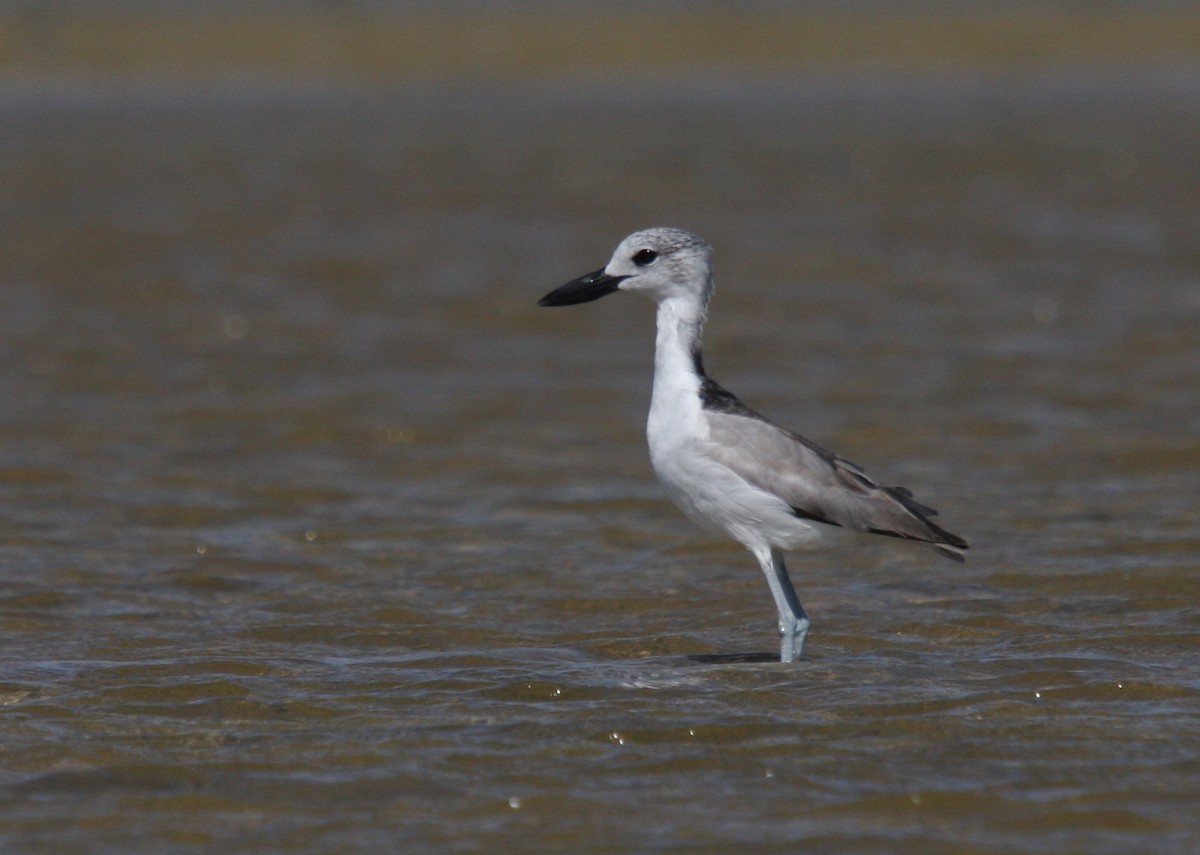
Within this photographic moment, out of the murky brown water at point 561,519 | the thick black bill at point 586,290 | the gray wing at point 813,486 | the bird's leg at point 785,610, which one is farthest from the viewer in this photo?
the thick black bill at point 586,290

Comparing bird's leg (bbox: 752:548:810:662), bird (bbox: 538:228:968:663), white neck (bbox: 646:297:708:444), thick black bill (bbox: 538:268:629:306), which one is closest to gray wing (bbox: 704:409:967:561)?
bird (bbox: 538:228:968:663)

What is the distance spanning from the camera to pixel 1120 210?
21.1 metres

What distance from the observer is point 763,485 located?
7918 millimetres

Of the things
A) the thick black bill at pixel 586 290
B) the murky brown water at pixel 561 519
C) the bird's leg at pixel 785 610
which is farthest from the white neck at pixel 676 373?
the murky brown water at pixel 561 519

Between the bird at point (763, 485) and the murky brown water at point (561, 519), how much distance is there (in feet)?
1.70

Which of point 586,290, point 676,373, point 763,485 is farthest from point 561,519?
point 763,485

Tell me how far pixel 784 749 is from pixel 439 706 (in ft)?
4.53

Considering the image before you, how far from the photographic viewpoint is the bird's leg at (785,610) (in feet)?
26.3

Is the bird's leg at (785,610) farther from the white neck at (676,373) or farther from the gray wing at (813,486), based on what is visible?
the white neck at (676,373)

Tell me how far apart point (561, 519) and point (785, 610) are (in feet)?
9.44

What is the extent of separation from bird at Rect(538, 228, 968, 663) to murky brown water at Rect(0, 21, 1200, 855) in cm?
52

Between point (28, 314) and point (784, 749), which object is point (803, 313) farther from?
point (784, 749)

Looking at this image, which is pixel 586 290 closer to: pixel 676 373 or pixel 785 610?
pixel 676 373

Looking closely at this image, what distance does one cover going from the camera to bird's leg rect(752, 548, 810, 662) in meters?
8.02
